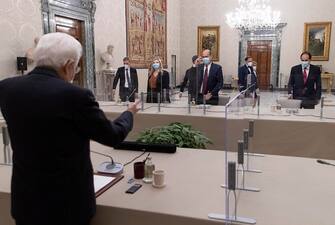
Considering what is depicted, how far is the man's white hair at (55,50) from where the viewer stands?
129 cm

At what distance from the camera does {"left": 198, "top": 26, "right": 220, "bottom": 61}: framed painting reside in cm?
1502

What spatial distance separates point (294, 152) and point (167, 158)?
2165 mm

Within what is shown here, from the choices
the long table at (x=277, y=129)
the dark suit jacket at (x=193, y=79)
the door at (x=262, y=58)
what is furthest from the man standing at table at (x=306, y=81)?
the door at (x=262, y=58)

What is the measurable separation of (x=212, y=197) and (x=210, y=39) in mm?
14171

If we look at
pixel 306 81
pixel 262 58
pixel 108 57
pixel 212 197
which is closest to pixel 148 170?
pixel 212 197

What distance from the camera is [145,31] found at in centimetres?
1135

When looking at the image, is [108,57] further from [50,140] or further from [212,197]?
[50,140]

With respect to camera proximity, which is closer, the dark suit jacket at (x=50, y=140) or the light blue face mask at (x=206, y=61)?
the dark suit jacket at (x=50, y=140)

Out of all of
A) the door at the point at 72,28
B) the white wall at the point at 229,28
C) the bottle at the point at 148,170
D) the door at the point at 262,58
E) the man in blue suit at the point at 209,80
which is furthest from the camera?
the door at the point at 262,58

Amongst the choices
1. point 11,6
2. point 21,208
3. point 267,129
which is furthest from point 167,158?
point 11,6

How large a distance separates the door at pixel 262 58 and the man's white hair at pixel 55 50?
14.0m

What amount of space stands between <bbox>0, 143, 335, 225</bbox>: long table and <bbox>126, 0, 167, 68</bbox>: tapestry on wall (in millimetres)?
8551

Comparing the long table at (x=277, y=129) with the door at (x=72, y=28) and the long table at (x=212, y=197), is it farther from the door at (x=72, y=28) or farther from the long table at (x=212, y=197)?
the door at (x=72, y=28)

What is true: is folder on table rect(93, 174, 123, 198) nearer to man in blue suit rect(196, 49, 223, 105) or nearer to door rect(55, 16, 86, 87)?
man in blue suit rect(196, 49, 223, 105)
